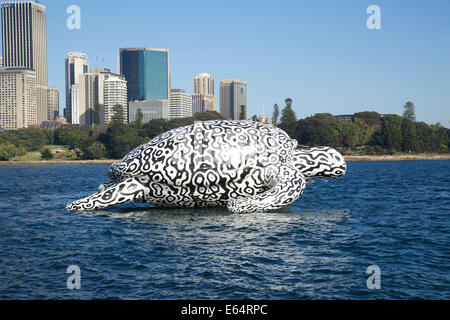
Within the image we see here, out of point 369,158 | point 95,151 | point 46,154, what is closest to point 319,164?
point 95,151

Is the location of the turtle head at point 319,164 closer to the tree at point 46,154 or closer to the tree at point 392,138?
the tree at point 46,154

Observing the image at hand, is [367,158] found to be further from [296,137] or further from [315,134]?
[296,137]

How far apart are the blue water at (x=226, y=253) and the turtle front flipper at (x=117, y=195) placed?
41 cm

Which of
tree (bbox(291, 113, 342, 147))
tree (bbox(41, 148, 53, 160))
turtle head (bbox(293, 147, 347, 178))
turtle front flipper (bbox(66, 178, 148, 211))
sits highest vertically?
tree (bbox(291, 113, 342, 147))

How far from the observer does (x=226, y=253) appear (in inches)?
379

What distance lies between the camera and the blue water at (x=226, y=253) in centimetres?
749

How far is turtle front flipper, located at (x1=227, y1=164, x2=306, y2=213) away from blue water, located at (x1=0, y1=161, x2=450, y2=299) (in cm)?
33

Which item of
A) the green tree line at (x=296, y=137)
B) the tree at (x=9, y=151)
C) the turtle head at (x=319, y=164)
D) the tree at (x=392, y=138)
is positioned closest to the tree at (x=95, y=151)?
the green tree line at (x=296, y=137)

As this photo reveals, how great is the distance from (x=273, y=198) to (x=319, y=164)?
10.1ft

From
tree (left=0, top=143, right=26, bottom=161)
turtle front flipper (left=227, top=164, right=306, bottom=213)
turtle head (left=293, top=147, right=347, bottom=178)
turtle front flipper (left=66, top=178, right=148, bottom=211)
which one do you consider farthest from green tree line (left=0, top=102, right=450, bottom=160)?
turtle front flipper (left=227, top=164, right=306, bottom=213)

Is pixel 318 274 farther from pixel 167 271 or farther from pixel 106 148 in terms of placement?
pixel 106 148

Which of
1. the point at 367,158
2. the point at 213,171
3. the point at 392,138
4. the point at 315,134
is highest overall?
the point at 315,134

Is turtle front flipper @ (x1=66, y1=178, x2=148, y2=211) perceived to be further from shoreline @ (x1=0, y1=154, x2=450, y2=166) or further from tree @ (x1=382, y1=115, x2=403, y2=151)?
tree @ (x1=382, y1=115, x2=403, y2=151)

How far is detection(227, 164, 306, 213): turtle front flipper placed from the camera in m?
14.0
